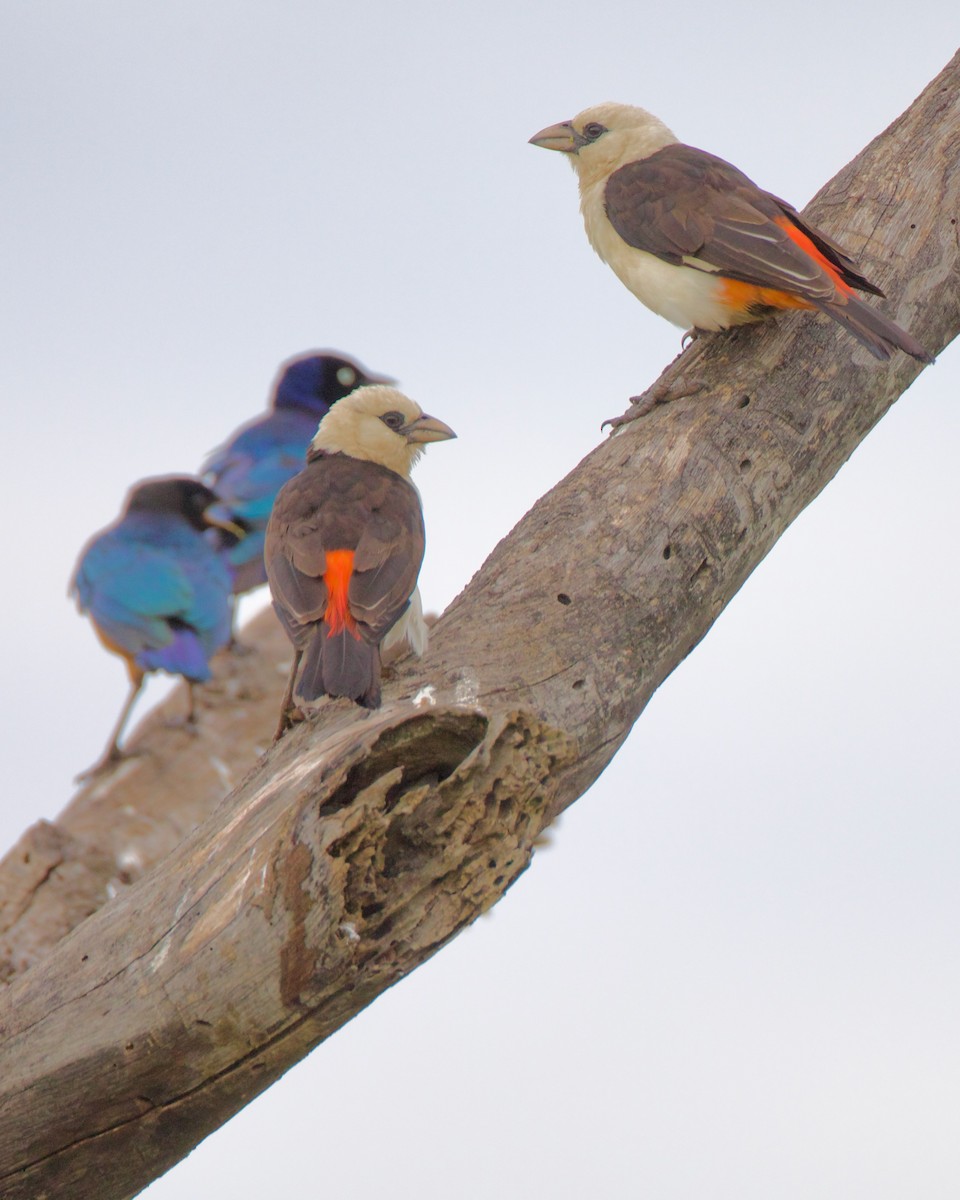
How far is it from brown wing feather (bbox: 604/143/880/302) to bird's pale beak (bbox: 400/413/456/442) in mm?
933

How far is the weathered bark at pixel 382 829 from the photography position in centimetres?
318

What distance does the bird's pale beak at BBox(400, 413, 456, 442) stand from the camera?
5477 millimetres

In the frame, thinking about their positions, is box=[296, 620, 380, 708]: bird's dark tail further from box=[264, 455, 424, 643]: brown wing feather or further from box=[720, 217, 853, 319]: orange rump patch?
Result: box=[720, 217, 853, 319]: orange rump patch

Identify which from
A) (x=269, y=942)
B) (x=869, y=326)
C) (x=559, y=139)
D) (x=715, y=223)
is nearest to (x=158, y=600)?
(x=559, y=139)

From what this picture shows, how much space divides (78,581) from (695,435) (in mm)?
5061

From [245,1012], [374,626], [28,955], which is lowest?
[245,1012]

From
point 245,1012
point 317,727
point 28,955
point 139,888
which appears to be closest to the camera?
point 245,1012

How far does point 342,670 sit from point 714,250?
207cm

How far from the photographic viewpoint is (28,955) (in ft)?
20.2

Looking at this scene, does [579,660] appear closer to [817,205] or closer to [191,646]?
[817,205]

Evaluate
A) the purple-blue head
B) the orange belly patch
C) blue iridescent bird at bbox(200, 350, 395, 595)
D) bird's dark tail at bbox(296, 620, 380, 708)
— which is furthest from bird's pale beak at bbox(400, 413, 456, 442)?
the purple-blue head

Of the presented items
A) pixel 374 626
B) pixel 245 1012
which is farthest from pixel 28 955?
pixel 245 1012

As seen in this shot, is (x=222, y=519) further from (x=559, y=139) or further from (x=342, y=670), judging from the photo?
(x=342, y=670)

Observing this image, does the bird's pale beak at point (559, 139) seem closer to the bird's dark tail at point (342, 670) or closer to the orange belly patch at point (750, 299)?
the orange belly patch at point (750, 299)
